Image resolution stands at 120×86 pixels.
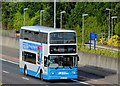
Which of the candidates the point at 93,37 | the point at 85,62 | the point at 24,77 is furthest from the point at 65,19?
the point at 24,77

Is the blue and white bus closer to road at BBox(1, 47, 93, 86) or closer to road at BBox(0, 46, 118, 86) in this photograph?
road at BBox(1, 47, 93, 86)

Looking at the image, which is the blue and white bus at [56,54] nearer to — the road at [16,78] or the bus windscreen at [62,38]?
the bus windscreen at [62,38]

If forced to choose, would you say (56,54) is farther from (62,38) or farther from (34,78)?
(34,78)

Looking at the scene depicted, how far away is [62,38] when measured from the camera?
40719 mm

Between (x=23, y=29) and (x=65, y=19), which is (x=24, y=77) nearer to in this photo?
(x=23, y=29)

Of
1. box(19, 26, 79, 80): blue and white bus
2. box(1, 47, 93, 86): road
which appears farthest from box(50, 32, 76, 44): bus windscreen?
box(1, 47, 93, 86): road

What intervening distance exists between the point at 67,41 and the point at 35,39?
138 inches

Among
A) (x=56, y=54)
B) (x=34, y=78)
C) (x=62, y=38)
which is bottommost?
(x=34, y=78)

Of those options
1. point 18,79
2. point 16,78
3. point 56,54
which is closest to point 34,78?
point 16,78

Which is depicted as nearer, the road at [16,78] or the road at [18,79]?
the road at [18,79]

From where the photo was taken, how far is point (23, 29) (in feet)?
151

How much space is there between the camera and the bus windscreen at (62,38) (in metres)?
40.5

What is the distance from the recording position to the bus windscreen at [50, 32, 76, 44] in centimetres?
4050

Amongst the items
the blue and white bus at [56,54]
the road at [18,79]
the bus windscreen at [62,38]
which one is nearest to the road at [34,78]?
the road at [18,79]
